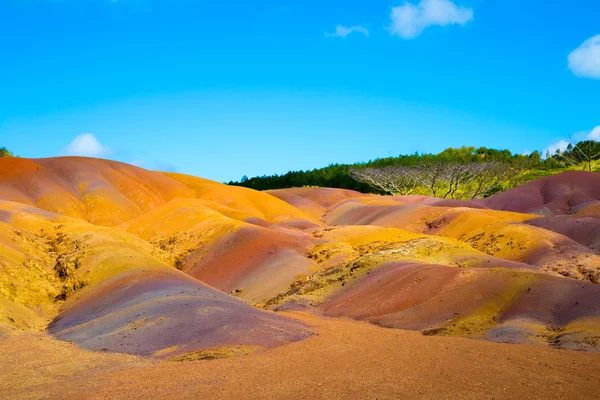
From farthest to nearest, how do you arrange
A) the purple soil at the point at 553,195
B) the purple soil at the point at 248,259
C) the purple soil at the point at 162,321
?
the purple soil at the point at 553,195, the purple soil at the point at 248,259, the purple soil at the point at 162,321

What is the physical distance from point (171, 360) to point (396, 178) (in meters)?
81.8

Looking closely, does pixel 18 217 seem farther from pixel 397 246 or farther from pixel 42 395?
pixel 42 395

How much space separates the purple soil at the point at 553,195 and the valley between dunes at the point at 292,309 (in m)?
18.6

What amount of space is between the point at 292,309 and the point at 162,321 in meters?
8.97

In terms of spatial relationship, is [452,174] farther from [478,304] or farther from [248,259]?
[478,304]

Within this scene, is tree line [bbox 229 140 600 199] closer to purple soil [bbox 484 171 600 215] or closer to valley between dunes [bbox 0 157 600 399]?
purple soil [bbox 484 171 600 215]

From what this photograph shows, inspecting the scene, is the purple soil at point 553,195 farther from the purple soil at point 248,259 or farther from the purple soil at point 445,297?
the purple soil at point 445,297

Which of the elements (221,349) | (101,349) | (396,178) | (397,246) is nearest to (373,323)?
(221,349)

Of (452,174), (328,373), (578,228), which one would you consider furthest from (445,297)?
(452,174)

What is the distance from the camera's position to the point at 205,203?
51.0 metres

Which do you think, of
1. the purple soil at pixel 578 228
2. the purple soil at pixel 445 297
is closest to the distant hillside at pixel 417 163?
the purple soil at pixel 578 228

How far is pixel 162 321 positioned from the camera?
17266 millimetres

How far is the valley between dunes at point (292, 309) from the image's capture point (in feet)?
40.1

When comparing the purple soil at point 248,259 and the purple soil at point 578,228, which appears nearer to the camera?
the purple soil at point 248,259
